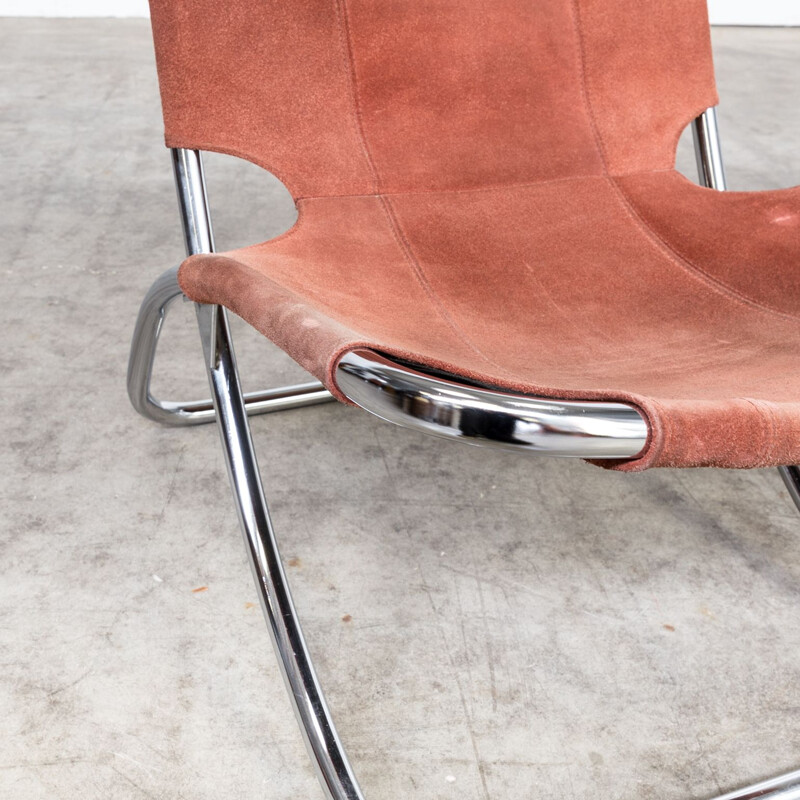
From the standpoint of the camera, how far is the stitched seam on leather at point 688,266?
1.07m

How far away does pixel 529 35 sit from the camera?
4.32 ft

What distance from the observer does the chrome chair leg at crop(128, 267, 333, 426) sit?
43.9 inches

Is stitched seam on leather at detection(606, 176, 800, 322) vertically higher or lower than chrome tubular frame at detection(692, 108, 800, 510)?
lower

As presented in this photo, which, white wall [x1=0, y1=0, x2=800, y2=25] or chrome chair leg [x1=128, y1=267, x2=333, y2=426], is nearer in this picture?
chrome chair leg [x1=128, y1=267, x2=333, y2=426]

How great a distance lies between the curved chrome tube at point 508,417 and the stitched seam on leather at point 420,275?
0.29m

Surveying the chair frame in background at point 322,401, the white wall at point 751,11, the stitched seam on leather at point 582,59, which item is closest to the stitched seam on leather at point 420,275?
the chair frame in background at point 322,401

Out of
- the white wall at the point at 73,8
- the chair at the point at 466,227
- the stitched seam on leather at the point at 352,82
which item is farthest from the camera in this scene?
the white wall at the point at 73,8

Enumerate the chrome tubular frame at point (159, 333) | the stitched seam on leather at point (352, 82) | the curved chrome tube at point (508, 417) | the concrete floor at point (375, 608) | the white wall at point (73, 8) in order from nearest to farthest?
the curved chrome tube at point (508, 417)
the concrete floor at point (375, 608)
the chrome tubular frame at point (159, 333)
the stitched seam on leather at point (352, 82)
the white wall at point (73, 8)

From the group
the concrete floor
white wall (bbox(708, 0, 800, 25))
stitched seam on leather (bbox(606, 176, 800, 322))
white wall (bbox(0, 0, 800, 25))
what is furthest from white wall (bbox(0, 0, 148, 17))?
stitched seam on leather (bbox(606, 176, 800, 322))

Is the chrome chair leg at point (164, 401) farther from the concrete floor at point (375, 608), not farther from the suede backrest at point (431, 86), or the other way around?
the suede backrest at point (431, 86)

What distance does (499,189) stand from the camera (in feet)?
4.19

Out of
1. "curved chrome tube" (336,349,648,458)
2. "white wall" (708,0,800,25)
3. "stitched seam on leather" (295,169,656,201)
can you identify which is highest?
"curved chrome tube" (336,349,648,458)

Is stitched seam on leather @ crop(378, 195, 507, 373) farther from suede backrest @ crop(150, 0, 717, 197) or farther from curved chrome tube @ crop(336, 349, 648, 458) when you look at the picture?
curved chrome tube @ crop(336, 349, 648, 458)

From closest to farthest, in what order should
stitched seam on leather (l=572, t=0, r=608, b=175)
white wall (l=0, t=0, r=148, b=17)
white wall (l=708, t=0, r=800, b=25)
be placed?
1. stitched seam on leather (l=572, t=0, r=608, b=175)
2. white wall (l=0, t=0, r=148, b=17)
3. white wall (l=708, t=0, r=800, b=25)
